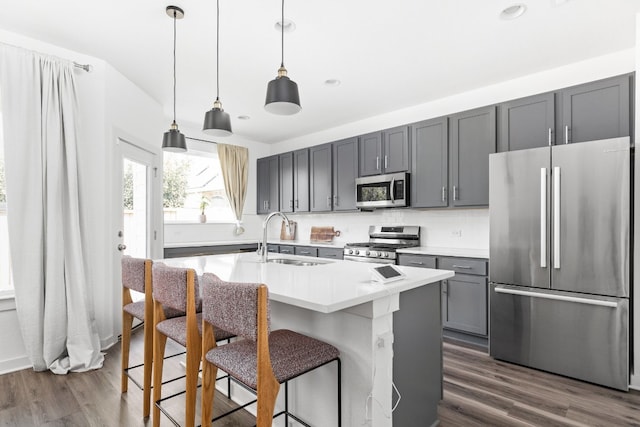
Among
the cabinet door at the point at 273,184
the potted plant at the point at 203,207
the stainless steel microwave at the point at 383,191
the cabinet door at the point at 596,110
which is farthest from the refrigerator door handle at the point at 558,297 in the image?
the potted plant at the point at 203,207

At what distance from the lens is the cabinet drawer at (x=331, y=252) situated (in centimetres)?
471

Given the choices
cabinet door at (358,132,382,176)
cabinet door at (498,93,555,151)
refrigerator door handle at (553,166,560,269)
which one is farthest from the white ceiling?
refrigerator door handle at (553,166,560,269)

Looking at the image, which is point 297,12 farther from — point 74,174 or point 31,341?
point 31,341

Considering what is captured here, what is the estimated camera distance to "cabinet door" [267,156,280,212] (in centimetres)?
593

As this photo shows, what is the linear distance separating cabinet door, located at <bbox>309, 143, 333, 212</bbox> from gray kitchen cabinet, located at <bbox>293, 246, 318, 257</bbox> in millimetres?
596

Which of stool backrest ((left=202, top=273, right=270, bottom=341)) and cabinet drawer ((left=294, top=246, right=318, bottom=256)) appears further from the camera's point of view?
cabinet drawer ((left=294, top=246, right=318, bottom=256))

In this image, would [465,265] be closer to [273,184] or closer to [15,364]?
[273,184]

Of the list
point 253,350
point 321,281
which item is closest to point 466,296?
point 321,281

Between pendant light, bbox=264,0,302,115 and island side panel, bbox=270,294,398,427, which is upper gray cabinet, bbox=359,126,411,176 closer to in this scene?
pendant light, bbox=264,0,302,115

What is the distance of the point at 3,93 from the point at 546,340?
4636mm

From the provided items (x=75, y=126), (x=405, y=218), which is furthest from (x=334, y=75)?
(x=75, y=126)

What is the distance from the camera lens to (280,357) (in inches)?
58.2

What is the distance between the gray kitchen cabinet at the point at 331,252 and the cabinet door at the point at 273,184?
1.40 m

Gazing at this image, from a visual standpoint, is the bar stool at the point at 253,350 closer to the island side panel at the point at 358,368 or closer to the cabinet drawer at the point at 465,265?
the island side panel at the point at 358,368
